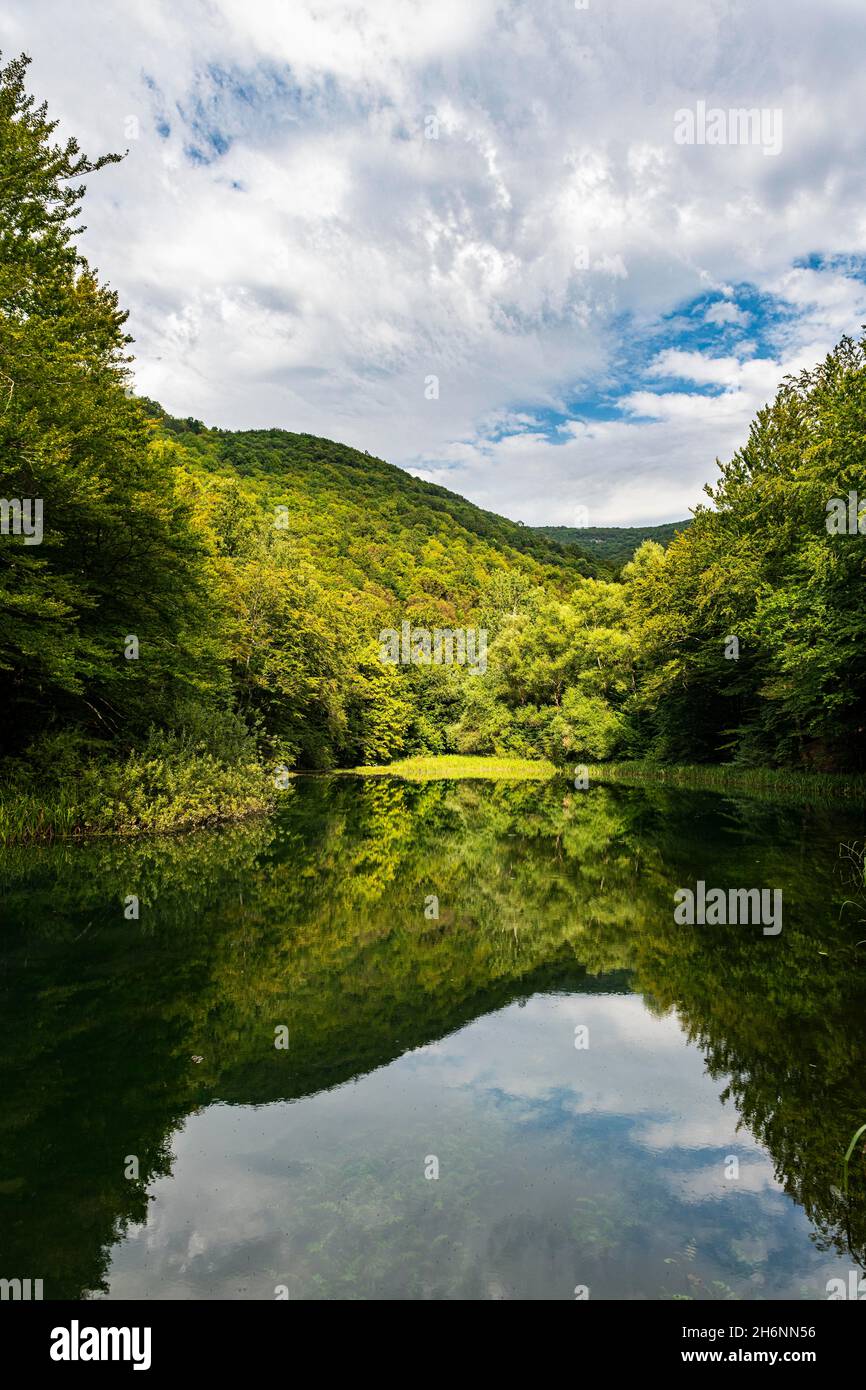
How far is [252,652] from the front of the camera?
100 ft

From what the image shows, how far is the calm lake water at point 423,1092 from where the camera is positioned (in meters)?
3.47

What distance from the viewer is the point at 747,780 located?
3102 centimetres

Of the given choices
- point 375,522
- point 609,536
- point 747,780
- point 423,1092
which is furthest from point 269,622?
point 609,536

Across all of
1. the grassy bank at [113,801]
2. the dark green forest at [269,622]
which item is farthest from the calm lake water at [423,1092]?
the dark green forest at [269,622]

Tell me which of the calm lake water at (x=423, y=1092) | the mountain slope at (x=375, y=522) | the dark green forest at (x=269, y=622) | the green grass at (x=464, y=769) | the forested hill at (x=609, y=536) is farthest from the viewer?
the forested hill at (x=609, y=536)

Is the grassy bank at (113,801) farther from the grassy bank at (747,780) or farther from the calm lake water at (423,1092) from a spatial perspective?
the grassy bank at (747,780)

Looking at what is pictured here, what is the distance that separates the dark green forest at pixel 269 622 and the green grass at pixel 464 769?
5.17 ft

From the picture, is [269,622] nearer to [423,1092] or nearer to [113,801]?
[113,801]

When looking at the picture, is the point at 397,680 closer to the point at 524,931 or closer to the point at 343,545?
the point at 343,545

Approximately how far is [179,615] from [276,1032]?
561 inches

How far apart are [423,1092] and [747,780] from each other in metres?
28.9

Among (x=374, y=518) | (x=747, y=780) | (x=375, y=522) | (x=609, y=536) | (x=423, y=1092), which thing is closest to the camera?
(x=423, y=1092)

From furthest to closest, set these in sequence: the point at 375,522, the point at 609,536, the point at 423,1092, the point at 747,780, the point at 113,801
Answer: the point at 609,536, the point at 375,522, the point at 747,780, the point at 113,801, the point at 423,1092
